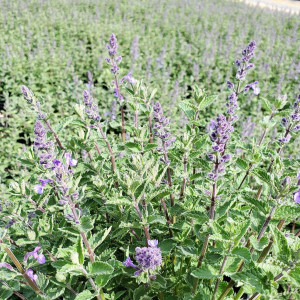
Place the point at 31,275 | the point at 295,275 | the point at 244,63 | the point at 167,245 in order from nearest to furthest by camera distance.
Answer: the point at 295,275 → the point at 31,275 → the point at 167,245 → the point at 244,63

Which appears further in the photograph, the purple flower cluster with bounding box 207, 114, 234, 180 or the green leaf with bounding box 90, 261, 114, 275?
the green leaf with bounding box 90, 261, 114, 275

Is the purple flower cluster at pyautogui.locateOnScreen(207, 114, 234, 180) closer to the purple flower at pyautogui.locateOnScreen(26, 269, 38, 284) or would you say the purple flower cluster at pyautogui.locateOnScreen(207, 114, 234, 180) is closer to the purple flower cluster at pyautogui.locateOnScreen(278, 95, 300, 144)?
the purple flower cluster at pyautogui.locateOnScreen(278, 95, 300, 144)

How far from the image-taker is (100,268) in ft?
6.12

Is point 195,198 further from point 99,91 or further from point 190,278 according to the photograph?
point 99,91

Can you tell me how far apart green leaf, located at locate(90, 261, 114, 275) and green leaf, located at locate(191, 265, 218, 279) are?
0.49 m

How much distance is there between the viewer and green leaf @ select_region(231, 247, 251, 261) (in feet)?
5.51

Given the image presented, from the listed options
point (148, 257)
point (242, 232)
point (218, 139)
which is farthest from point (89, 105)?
point (242, 232)

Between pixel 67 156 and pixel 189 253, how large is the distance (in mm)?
1036

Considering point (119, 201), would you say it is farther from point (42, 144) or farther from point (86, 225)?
point (42, 144)

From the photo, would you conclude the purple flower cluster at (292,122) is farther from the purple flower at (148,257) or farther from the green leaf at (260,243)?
the purple flower at (148,257)

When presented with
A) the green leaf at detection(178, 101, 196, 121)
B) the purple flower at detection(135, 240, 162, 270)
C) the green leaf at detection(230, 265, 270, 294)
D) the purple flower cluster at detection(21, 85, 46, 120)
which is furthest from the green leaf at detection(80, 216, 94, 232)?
the green leaf at detection(178, 101, 196, 121)

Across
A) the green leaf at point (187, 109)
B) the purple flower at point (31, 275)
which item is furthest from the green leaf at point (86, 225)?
the green leaf at point (187, 109)

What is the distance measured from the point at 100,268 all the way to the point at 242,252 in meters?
0.84

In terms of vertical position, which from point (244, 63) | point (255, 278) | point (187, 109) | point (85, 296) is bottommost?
point (85, 296)
